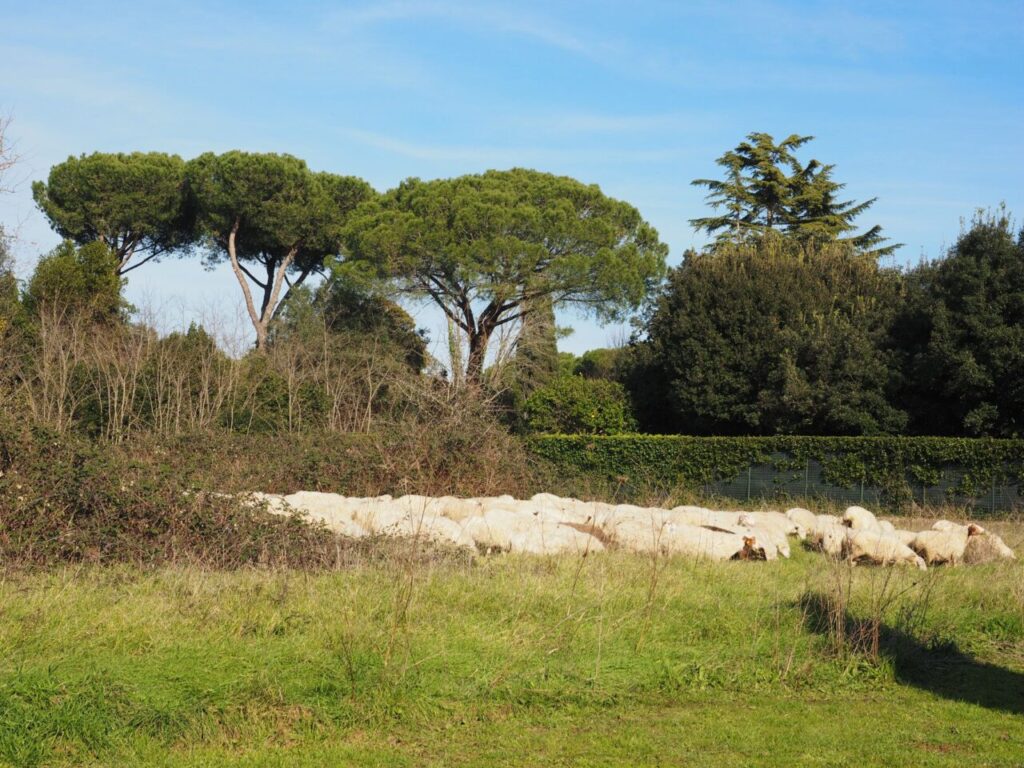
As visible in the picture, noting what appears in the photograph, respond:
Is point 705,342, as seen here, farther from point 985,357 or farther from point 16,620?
point 16,620

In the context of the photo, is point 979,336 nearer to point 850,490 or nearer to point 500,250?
point 850,490

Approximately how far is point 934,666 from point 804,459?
1414cm

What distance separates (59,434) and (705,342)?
61.7 ft

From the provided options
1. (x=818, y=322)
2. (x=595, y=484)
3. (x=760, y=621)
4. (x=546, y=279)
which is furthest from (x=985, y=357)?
(x=760, y=621)

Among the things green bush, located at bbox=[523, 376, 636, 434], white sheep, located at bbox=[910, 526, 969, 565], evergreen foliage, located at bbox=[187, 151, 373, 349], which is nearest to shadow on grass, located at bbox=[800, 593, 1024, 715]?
white sheep, located at bbox=[910, 526, 969, 565]

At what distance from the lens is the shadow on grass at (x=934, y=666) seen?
5.93m

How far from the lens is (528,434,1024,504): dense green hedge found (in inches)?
736

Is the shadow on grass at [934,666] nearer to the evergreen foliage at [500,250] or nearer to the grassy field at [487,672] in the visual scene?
the grassy field at [487,672]

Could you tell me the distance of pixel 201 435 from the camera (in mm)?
18469

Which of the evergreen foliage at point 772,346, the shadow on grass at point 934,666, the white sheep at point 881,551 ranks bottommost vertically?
the shadow on grass at point 934,666

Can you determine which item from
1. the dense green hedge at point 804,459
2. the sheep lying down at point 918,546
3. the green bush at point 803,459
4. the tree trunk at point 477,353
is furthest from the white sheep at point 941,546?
the tree trunk at point 477,353

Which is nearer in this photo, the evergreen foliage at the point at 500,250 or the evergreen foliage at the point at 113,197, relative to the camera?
the evergreen foliage at the point at 500,250

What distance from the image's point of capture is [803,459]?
20281 millimetres

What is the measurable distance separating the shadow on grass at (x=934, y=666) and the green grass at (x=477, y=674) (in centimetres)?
2
